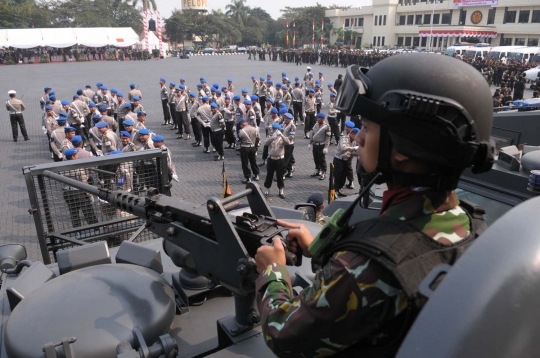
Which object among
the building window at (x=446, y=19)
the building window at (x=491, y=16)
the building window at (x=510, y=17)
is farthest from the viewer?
the building window at (x=446, y=19)

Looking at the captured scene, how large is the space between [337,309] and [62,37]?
181 feet

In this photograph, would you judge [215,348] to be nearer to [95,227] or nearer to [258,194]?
[258,194]

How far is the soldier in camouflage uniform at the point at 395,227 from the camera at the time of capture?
1250mm

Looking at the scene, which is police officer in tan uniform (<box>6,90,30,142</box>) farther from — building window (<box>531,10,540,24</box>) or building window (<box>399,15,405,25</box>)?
building window (<box>399,15,405,25</box>)

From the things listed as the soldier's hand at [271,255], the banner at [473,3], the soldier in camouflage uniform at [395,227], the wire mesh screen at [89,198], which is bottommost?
the wire mesh screen at [89,198]

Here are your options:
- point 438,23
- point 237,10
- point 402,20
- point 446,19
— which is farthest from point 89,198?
point 237,10

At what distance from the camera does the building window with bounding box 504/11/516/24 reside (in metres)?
58.6

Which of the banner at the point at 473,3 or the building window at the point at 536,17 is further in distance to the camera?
the banner at the point at 473,3

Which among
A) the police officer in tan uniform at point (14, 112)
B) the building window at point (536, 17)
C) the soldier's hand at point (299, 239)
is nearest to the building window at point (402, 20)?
the building window at point (536, 17)

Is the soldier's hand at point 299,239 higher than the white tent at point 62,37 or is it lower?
lower

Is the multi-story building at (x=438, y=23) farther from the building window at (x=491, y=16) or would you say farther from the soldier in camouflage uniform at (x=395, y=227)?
the soldier in camouflage uniform at (x=395, y=227)

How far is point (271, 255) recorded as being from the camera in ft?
5.58

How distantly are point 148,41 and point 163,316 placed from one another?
61.6m

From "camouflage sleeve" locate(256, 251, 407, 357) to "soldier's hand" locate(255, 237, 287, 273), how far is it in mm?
240
